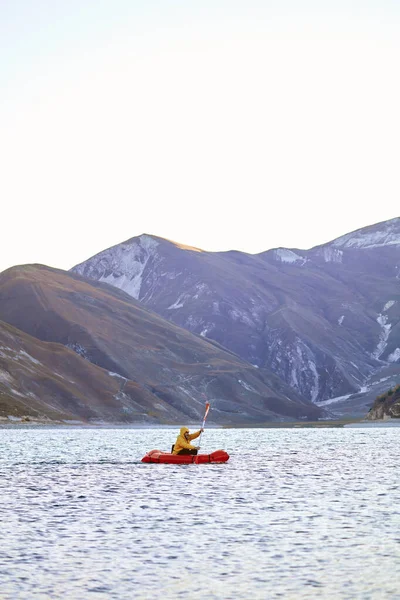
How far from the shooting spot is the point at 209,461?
81.4 m

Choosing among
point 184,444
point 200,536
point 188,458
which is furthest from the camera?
point 188,458

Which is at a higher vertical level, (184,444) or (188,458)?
(184,444)

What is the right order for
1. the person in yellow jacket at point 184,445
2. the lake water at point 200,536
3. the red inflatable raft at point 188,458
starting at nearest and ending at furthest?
the lake water at point 200,536 → the person in yellow jacket at point 184,445 → the red inflatable raft at point 188,458

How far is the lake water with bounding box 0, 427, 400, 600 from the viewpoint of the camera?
87.7 feet

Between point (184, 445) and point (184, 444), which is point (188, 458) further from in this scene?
point (184, 444)

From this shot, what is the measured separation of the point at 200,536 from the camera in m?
37.1

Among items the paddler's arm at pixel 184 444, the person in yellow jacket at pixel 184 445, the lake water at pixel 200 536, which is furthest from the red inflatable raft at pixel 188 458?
the lake water at pixel 200 536

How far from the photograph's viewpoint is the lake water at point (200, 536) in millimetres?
26734

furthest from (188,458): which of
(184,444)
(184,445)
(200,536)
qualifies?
(200,536)

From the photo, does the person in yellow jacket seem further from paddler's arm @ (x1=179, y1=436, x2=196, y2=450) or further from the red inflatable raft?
the red inflatable raft

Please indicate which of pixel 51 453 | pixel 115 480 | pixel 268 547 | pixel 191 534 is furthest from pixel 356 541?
pixel 51 453

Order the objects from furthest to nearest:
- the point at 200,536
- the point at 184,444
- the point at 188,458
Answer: the point at 188,458 < the point at 184,444 < the point at 200,536

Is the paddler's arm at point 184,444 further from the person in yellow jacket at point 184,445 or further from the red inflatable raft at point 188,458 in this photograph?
the red inflatable raft at point 188,458

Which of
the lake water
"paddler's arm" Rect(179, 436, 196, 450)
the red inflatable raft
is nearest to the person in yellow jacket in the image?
"paddler's arm" Rect(179, 436, 196, 450)
